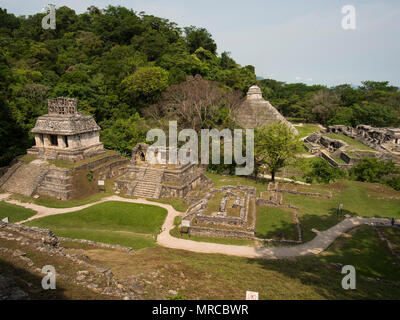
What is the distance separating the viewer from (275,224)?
665 inches

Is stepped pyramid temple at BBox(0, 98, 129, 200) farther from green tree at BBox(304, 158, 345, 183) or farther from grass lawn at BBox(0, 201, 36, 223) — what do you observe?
green tree at BBox(304, 158, 345, 183)

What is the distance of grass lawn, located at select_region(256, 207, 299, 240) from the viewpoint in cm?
1552

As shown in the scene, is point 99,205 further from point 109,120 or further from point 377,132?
point 377,132

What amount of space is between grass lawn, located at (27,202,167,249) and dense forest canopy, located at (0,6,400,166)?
12.7 metres

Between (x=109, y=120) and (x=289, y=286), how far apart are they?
3102cm

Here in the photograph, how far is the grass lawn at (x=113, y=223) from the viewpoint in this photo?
582 inches

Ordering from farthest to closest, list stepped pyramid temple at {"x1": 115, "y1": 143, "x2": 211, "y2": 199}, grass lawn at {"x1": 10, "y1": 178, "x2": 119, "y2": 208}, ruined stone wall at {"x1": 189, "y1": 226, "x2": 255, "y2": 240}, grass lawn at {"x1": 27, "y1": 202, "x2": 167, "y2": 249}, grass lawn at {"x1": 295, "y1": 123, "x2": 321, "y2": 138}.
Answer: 1. grass lawn at {"x1": 295, "y1": 123, "x2": 321, "y2": 138}
2. stepped pyramid temple at {"x1": 115, "y1": 143, "x2": 211, "y2": 199}
3. grass lawn at {"x1": 10, "y1": 178, "x2": 119, "y2": 208}
4. ruined stone wall at {"x1": 189, "y1": 226, "x2": 255, "y2": 240}
5. grass lawn at {"x1": 27, "y1": 202, "x2": 167, "y2": 249}

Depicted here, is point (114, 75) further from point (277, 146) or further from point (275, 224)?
point (275, 224)

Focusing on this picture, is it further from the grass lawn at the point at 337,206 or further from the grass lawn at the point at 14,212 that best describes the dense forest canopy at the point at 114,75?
the grass lawn at the point at 337,206

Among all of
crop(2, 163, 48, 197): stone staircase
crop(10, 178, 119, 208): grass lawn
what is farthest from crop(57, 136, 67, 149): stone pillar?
crop(10, 178, 119, 208): grass lawn

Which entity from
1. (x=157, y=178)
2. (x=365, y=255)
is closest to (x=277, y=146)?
(x=157, y=178)

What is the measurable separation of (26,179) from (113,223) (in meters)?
10.1

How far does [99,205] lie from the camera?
1944 cm
